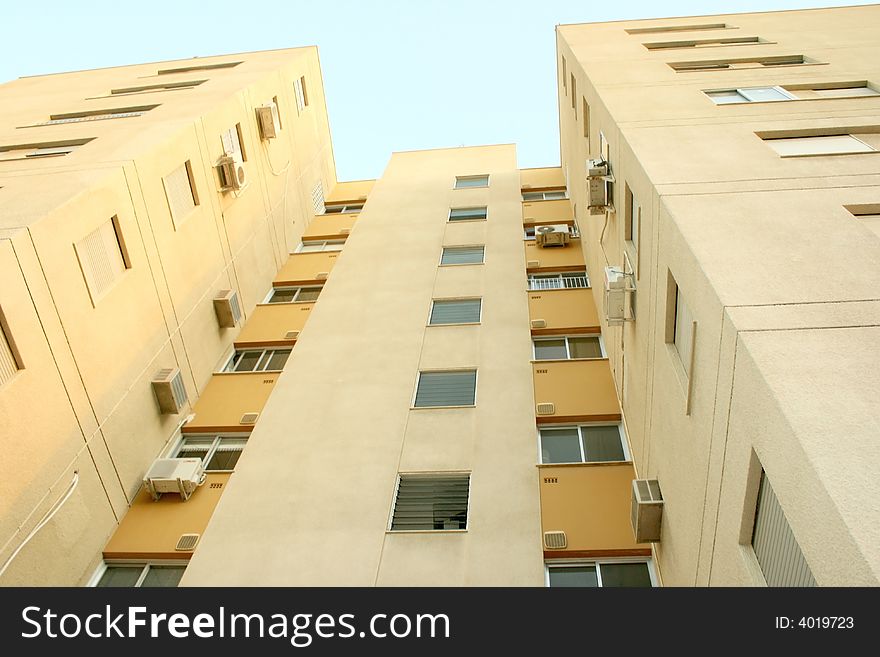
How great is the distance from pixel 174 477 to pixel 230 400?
3.04m

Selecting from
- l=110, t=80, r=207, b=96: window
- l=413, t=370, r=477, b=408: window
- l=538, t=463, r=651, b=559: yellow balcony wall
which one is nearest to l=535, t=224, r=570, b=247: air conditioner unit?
l=413, t=370, r=477, b=408: window

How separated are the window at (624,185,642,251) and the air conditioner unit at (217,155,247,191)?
11.0 metres

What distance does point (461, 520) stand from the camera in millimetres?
11672

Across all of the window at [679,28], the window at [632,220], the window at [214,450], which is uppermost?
the window at [679,28]

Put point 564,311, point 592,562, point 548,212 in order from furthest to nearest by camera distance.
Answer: point 548,212
point 564,311
point 592,562

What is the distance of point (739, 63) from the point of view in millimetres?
16625

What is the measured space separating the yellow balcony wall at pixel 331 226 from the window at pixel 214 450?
1116cm

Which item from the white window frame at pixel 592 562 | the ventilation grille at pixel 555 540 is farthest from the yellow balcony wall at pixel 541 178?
the white window frame at pixel 592 562

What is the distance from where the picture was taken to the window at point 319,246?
76.8 ft

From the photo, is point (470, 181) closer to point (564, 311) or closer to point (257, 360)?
point (564, 311)

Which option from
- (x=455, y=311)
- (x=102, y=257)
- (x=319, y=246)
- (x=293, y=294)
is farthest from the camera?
(x=319, y=246)

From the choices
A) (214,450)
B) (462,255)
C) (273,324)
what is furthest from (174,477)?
(462,255)

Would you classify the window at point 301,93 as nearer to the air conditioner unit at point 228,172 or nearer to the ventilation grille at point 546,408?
the air conditioner unit at point 228,172
